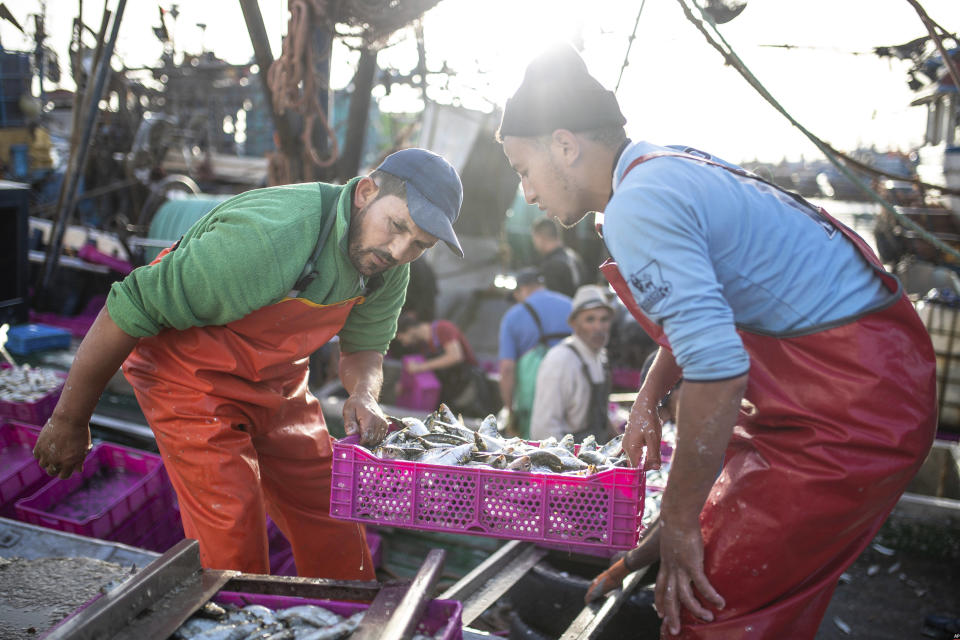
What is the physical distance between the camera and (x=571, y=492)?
2.46 m

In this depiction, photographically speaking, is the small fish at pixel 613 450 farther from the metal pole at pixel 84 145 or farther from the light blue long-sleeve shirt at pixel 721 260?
the metal pole at pixel 84 145

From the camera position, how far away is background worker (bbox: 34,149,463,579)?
99.9 inches

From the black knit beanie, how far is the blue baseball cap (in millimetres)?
643

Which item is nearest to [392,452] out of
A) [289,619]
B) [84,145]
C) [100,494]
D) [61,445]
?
[289,619]

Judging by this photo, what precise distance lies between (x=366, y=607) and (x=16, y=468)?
316cm

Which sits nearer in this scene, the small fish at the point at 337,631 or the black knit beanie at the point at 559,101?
the small fish at the point at 337,631

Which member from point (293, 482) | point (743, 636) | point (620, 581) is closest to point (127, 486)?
point (293, 482)

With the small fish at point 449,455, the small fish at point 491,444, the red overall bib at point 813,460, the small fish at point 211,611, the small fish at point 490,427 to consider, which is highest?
the red overall bib at point 813,460

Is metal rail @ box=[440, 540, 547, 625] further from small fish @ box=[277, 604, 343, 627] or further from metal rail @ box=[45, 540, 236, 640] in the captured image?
metal rail @ box=[45, 540, 236, 640]

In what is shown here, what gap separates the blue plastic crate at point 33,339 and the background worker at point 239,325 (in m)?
6.00

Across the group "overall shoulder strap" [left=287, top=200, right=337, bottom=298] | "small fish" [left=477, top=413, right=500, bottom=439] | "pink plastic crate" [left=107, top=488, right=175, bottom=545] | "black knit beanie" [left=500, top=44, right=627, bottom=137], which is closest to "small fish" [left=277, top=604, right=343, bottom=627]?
"overall shoulder strap" [left=287, top=200, right=337, bottom=298]

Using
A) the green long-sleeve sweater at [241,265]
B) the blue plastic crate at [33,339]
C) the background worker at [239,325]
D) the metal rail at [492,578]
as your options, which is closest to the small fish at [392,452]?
the background worker at [239,325]

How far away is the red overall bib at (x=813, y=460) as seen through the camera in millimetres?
1906

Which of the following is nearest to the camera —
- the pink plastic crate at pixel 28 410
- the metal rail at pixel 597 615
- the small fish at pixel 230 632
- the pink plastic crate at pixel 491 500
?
the small fish at pixel 230 632
